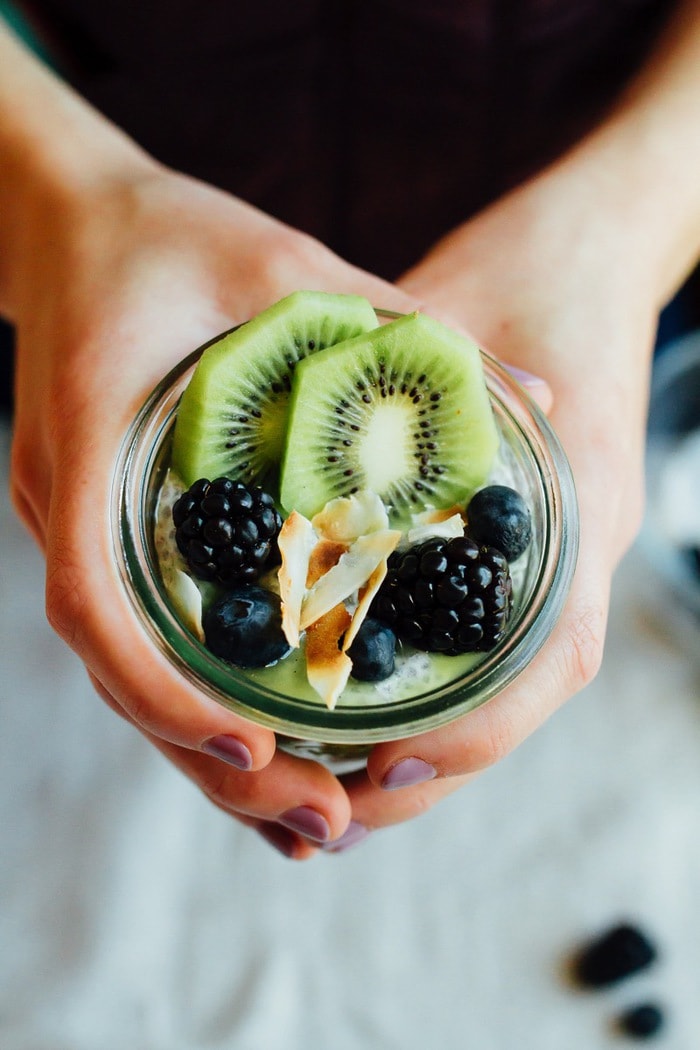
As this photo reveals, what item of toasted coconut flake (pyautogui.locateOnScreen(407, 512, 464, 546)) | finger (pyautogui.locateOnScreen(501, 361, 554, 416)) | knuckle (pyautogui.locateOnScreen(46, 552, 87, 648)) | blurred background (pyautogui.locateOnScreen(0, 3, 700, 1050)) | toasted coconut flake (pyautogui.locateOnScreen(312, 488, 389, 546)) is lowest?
blurred background (pyautogui.locateOnScreen(0, 3, 700, 1050))

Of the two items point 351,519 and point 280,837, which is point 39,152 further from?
point 280,837

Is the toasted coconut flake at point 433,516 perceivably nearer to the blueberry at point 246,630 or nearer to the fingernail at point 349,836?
the blueberry at point 246,630

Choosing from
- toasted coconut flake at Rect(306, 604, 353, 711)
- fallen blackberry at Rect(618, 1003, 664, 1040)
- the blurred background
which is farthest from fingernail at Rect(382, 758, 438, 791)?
fallen blackberry at Rect(618, 1003, 664, 1040)

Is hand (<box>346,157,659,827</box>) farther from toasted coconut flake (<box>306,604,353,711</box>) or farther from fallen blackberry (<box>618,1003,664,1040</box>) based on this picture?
fallen blackberry (<box>618,1003,664,1040</box>)

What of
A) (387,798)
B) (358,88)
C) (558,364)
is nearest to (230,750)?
(387,798)

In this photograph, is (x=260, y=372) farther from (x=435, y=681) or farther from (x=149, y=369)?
(x=435, y=681)
